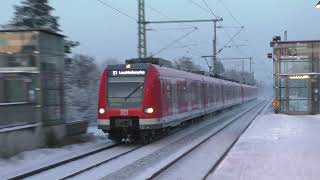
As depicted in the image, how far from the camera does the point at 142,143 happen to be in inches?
844

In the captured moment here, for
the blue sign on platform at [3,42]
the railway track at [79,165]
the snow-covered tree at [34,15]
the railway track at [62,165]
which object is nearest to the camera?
the railway track at [62,165]

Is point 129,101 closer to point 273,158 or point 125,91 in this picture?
point 125,91

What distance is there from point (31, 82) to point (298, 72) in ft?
78.4

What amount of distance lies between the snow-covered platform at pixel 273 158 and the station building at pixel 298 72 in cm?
1541

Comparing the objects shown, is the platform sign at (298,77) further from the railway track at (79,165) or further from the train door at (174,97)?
the railway track at (79,165)

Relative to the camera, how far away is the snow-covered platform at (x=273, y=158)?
12.7m

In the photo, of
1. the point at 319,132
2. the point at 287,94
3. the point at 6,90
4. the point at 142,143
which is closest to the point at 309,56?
the point at 287,94

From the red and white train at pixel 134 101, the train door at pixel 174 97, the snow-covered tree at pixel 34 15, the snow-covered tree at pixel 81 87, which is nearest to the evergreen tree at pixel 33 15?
the snow-covered tree at pixel 34 15

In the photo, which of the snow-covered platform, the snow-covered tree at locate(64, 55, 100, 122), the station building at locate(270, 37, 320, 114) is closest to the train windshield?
the snow-covered platform

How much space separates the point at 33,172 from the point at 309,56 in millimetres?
27986

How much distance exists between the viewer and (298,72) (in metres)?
38.6

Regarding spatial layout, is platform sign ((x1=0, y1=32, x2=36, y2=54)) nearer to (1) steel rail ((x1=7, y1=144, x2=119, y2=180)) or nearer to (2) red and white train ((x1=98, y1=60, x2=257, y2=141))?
(1) steel rail ((x1=7, y1=144, x2=119, y2=180))

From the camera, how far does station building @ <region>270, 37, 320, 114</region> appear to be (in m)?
38.4

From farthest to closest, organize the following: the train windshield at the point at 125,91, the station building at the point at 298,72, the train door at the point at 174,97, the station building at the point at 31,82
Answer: the station building at the point at 298,72 < the train door at the point at 174,97 < the train windshield at the point at 125,91 < the station building at the point at 31,82
